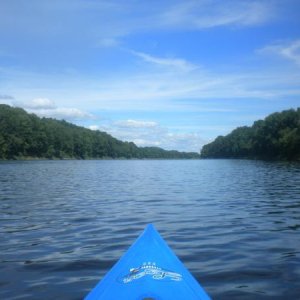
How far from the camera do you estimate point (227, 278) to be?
9.75 metres

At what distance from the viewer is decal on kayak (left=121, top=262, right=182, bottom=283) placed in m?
6.63

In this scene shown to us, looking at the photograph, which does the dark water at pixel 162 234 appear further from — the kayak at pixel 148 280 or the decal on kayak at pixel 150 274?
the decal on kayak at pixel 150 274

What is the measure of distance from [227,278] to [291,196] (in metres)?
19.6

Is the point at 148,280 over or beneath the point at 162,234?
over

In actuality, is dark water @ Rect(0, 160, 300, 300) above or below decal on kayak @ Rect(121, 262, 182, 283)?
below

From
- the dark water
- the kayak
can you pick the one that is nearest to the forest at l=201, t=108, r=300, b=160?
the dark water

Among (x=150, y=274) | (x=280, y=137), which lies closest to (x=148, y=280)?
(x=150, y=274)

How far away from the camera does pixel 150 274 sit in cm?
666

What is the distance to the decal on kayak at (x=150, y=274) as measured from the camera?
6.63m

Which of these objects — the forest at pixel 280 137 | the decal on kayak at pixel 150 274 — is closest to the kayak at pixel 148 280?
the decal on kayak at pixel 150 274

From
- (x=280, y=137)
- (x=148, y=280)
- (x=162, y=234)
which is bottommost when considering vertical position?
(x=162, y=234)

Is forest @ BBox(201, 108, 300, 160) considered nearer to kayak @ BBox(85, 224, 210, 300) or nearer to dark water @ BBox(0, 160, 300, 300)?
dark water @ BBox(0, 160, 300, 300)

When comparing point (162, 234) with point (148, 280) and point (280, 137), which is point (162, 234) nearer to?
point (148, 280)

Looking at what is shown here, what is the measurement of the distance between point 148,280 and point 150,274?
0.18 meters
